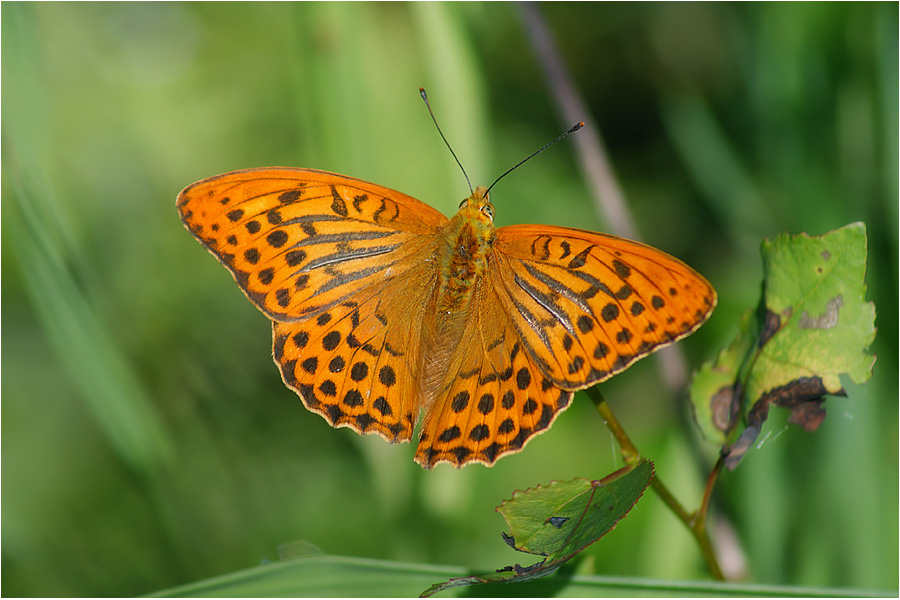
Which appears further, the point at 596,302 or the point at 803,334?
the point at 596,302

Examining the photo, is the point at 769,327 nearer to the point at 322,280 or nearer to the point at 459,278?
the point at 459,278

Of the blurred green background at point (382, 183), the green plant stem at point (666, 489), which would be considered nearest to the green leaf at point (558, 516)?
the green plant stem at point (666, 489)

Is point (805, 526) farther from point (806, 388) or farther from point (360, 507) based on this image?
point (360, 507)

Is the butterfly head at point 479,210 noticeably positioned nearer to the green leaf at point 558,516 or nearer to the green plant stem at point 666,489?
the green plant stem at point 666,489

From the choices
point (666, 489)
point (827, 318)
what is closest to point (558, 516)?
point (666, 489)

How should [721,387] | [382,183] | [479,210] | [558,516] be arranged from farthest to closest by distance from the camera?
1. [382,183]
2. [479,210]
3. [721,387]
4. [558,516]

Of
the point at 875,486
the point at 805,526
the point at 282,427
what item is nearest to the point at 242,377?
the point at 282,427
